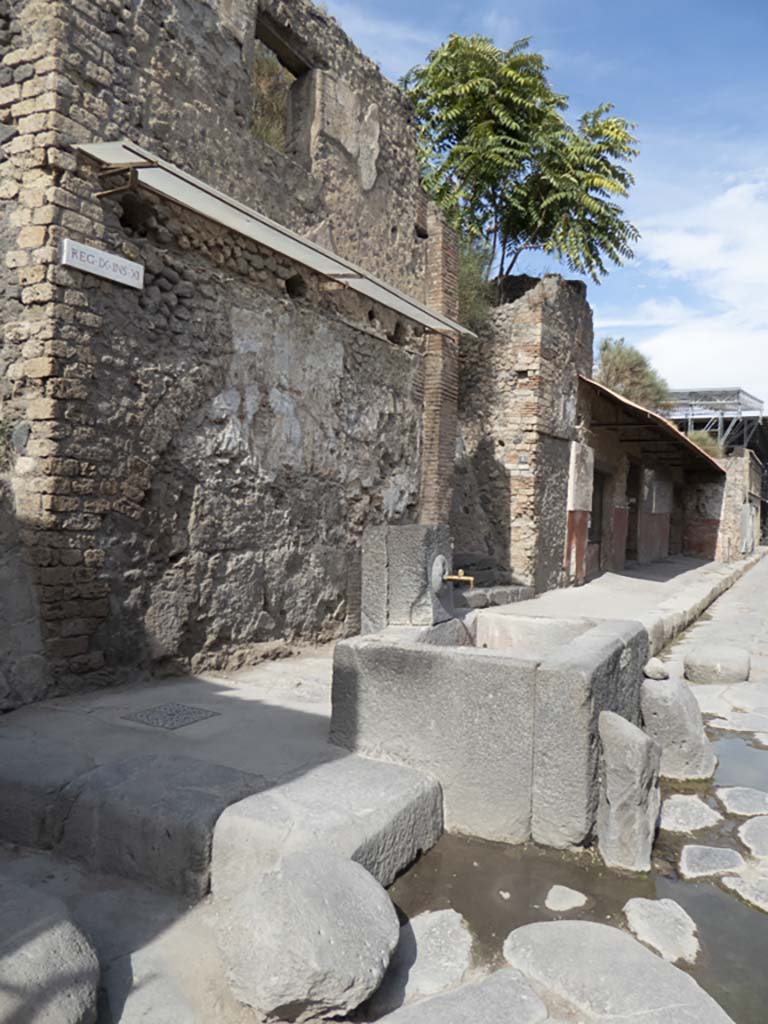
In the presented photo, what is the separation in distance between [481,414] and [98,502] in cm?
689

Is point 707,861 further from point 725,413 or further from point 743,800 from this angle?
point 725,413

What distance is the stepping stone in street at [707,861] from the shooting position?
320 centimetres

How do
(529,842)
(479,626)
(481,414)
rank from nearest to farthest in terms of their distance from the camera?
(529,842) → (479,626) → (481,414)

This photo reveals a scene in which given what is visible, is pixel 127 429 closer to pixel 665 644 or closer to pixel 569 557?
pixel 665 644

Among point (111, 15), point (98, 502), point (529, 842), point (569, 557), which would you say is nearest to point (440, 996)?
point (529, 842)

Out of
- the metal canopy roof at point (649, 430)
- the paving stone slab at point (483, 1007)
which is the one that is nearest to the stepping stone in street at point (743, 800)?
the paving stone slab at point (483, 1007)

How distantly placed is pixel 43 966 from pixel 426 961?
114cm

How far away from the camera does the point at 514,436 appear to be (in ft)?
34.4

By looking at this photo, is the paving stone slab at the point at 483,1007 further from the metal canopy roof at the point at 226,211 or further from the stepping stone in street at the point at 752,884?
the metal canopy roof at the point at 226,211

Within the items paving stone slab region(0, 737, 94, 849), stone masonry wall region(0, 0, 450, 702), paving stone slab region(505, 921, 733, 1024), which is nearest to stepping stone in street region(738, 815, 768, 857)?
paving stone slab region(505, 921, 733, 1024)

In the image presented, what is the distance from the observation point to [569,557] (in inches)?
459

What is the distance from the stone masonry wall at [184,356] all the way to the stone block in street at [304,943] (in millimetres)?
2596

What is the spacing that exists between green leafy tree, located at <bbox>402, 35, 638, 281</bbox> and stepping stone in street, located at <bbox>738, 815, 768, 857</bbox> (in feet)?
35.5

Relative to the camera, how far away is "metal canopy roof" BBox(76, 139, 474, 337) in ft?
14.7
